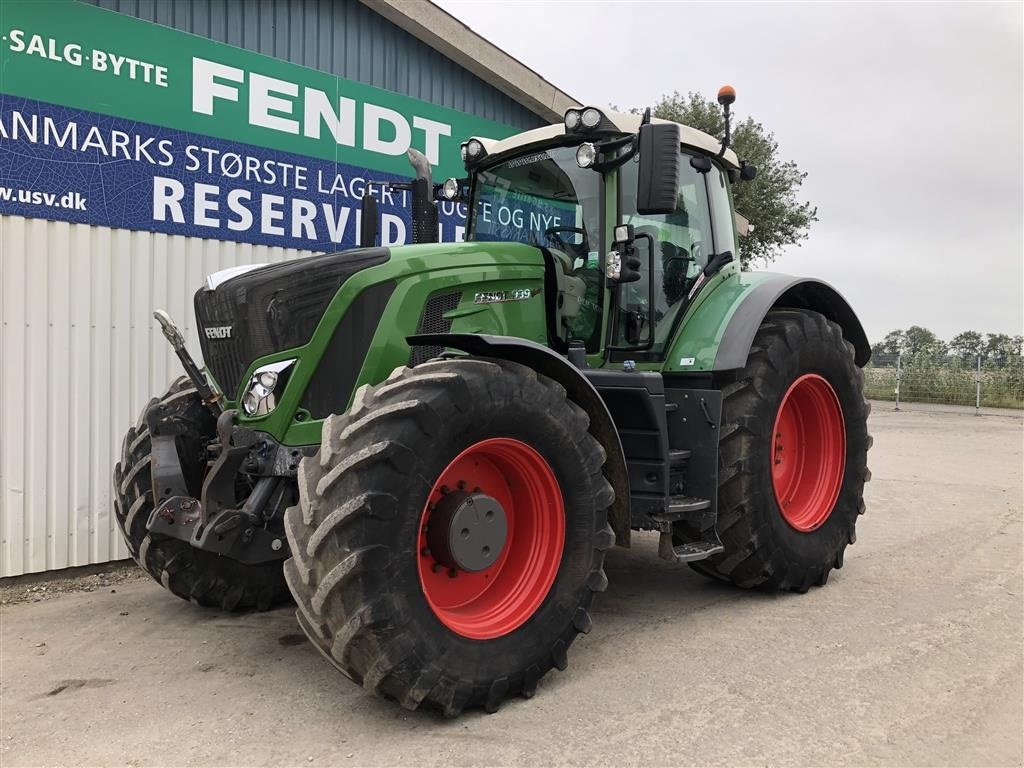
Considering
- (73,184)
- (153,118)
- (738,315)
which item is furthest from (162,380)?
(738,315)

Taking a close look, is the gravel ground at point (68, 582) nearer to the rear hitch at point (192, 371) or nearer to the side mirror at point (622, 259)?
the rear hitch at point (192, 371)

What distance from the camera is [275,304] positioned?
3.64 meters

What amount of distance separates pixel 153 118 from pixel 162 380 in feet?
5.97

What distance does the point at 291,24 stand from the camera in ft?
20.7

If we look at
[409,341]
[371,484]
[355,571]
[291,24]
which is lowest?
[355,571]

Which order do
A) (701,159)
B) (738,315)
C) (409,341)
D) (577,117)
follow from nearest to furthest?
(409,341)
(577,117)
(738,315)
(701,159)

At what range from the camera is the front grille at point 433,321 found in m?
3.75

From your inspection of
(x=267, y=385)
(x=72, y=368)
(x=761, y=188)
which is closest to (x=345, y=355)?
(x=267, y=385)

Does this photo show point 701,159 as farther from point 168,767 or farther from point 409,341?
point 168,767

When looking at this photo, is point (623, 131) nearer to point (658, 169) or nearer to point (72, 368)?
point (658, 169)

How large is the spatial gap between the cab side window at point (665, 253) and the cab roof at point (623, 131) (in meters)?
0.14

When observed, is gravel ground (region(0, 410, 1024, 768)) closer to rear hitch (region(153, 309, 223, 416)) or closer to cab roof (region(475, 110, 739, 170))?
rear hitch (region(153, 309, 223, 416))

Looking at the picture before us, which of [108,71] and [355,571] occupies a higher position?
[108,71]

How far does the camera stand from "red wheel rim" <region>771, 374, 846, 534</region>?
17.0 ft
